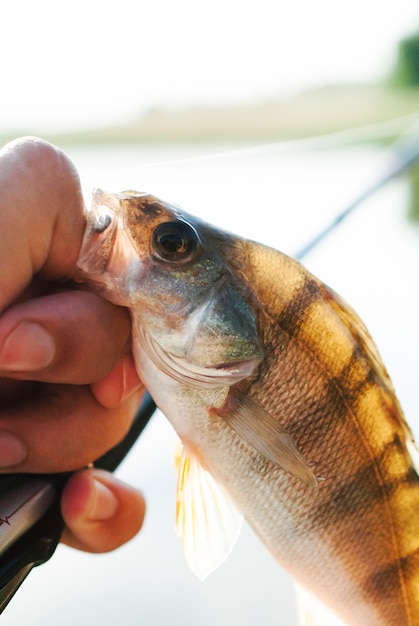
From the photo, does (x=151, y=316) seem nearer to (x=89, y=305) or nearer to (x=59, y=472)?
(x=89, y=305)

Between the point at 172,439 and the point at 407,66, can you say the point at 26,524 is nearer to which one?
the point at 172,439

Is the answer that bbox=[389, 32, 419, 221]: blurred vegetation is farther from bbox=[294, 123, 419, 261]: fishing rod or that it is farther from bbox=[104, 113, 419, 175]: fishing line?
bbox=[294, 123, 419, 261]: fishing rod

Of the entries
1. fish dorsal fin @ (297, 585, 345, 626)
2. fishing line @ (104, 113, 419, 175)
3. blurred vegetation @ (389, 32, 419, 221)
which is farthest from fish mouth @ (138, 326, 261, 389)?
blurred vegetation @ (389, 32, 419, 221)

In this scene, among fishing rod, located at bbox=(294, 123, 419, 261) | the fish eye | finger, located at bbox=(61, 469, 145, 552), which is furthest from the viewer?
fishing rod, located at bbox=(294, 123, 419, 261)

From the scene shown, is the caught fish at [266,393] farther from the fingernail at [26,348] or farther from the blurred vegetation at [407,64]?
the blurred vegetation at [407,64]

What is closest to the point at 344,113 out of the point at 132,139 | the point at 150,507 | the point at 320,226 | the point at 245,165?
the point at 132,139
